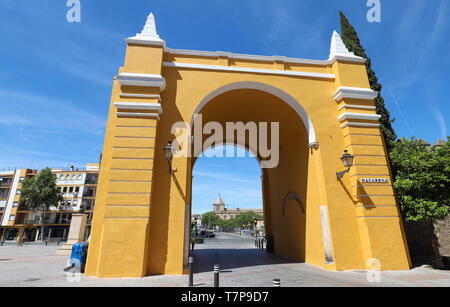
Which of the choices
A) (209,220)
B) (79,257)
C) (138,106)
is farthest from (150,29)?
(209,220)

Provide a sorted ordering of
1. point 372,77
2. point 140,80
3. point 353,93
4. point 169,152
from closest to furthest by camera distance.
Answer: point 169,152 < point 140,80 < point 353,93 < point 372,77

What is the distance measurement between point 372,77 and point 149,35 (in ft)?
37.7

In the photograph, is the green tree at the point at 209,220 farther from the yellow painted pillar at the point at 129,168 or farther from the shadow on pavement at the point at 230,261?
the yellow painted pillar at the point at 129,168

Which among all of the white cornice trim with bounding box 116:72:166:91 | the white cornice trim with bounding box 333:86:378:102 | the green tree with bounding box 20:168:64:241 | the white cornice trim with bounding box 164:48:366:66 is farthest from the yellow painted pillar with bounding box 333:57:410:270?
the green tree with bounding box 20:168:64:241

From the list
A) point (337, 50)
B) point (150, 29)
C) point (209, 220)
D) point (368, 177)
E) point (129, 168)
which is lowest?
point (209, 220)

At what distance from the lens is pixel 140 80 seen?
786 cm

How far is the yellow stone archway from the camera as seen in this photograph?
6.86 m

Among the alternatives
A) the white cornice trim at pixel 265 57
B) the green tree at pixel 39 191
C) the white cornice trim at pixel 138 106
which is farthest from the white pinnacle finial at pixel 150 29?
the green tree at pixel 39 191

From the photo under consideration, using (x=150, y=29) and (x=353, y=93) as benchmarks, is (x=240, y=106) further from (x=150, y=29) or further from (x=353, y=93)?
(x=150, y=29)

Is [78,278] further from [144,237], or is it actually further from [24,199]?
[24,199]

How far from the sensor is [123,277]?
6.28 meters
